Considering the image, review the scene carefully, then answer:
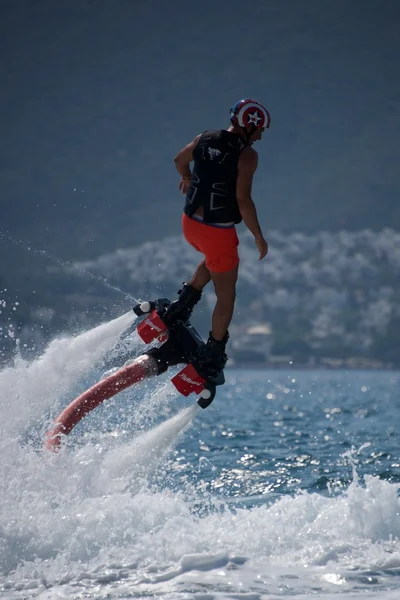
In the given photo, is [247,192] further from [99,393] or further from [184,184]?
[99,393]

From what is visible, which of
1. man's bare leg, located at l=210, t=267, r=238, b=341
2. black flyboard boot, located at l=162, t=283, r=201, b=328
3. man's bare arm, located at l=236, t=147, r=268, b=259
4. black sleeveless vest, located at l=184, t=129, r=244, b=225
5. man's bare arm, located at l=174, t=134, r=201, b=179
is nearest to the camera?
man's bare arm, located at l=236, t=147, r=268, b=259

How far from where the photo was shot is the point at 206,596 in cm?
576

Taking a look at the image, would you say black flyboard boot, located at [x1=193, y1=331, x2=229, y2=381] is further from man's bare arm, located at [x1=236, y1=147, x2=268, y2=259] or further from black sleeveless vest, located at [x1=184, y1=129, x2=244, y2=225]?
black sleeveless vest, located at [x1=184, y1=129, x2=244, y2=225]

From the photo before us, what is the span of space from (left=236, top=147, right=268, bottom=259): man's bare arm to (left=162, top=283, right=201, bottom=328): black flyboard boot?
1129 mm

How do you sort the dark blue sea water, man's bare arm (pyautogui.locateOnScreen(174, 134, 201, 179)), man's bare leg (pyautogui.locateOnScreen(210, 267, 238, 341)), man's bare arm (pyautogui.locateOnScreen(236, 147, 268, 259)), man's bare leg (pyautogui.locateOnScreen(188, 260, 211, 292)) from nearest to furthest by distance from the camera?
1. the dark blue sea water
2. man's bare arm (pyautogui.locateOnScreen(236, 147, 268, 259))
3. man's bare leg (pyautogui.locateOnScreen(210, 267, 238, 341))
4. man's bare arm (pyautogui.locateOnScreen(174, 134, 201, 179))
5. man's bare leg (pyautogui.locateOnScreen(188, 260, 211, 292))

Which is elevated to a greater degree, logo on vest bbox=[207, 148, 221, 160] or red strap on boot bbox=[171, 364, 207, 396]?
logo on vest bbox=[207, 148, 221, 160]

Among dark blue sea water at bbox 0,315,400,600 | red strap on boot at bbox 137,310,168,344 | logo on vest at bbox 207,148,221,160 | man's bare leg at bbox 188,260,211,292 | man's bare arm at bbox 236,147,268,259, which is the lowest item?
dark blue sea water at bbox 0,315,400,600

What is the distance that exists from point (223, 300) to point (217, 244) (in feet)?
1.95

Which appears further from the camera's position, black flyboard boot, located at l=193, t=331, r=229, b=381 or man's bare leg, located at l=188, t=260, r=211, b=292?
man's bare leg, located at l=188, t=260, r=211, b=292

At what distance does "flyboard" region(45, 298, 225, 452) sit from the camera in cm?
865

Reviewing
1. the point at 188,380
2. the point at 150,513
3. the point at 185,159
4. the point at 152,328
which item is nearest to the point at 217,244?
the point at 185,159

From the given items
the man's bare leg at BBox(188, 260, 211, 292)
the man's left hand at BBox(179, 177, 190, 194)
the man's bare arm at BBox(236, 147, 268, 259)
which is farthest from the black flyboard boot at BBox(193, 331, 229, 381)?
the man's left hand at BBox(179, 177, 190, 194)

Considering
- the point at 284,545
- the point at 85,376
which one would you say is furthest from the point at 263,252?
the point at 284,545

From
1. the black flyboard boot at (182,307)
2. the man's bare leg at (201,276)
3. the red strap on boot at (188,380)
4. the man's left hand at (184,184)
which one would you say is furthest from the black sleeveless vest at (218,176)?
the red strap on boot at (188,380)
